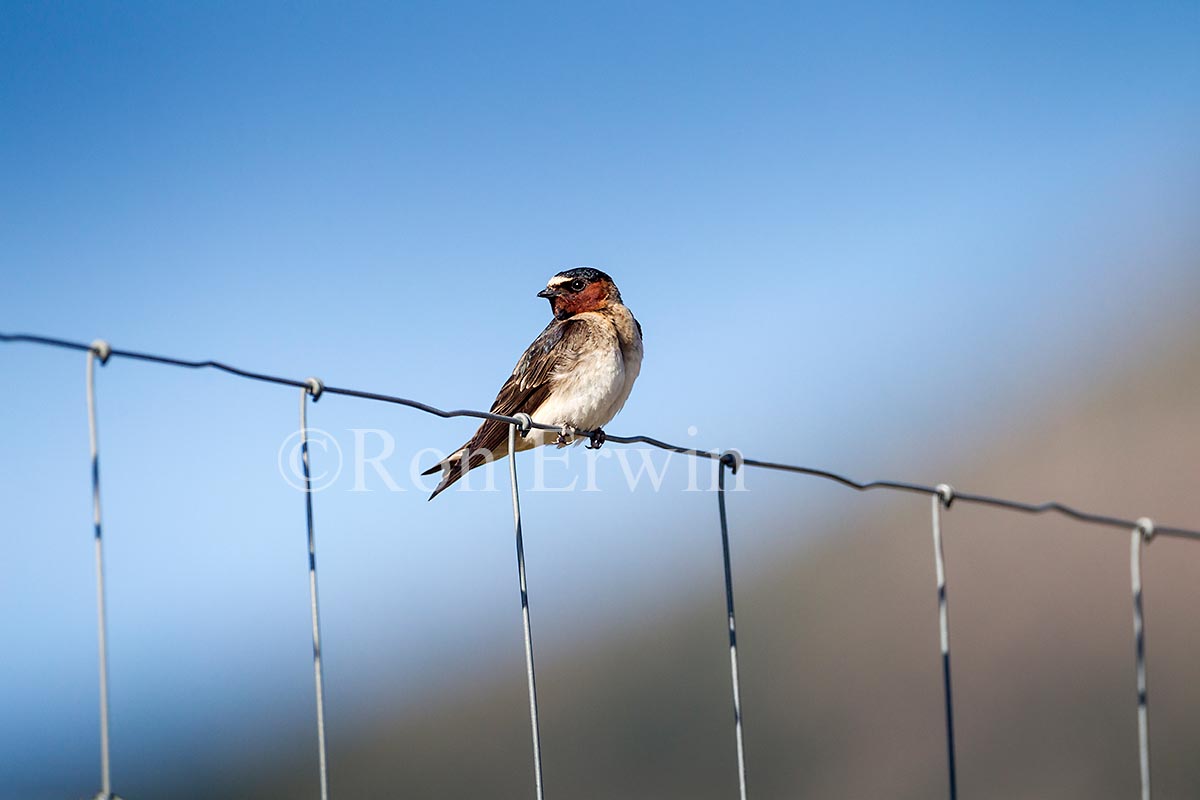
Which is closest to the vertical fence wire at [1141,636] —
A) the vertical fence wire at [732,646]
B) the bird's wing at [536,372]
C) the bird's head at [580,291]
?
the vertical fence wire at [732,646]

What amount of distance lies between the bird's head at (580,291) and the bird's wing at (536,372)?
15.5 inches

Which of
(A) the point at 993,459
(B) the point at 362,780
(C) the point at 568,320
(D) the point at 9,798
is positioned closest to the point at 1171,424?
(A) the point at 993,459

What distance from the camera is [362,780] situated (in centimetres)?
10000

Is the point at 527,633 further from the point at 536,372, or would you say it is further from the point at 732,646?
the point at 536,372

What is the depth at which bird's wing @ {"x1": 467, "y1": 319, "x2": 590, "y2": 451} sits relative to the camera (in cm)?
827

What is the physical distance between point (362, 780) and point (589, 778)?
19.6 metres

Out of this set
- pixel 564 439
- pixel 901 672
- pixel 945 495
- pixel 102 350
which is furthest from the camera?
pixel 901 672

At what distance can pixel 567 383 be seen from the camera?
27.2 feet

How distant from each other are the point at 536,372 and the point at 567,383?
0.29 metres

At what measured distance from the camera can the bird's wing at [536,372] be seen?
8273mm

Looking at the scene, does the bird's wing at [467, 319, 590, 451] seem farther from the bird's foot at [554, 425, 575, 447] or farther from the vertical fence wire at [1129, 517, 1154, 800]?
the vertical fence wire at [1129, 517, 1154, 800]

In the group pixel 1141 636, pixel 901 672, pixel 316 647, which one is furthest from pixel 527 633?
pixel 901 672

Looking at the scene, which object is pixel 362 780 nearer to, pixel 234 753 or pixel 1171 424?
pixel 234 753

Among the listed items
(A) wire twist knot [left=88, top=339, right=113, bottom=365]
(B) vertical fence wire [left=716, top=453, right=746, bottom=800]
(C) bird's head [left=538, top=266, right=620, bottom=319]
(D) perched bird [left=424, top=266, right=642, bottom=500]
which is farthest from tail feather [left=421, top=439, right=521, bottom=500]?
(A) wire twist knot [left=88, top=339, right=113, bottom=365]
